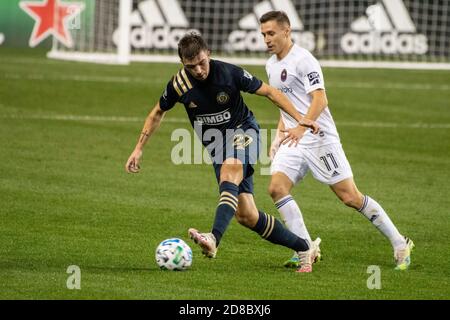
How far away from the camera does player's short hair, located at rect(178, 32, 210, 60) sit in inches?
360

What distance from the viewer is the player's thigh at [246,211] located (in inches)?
379

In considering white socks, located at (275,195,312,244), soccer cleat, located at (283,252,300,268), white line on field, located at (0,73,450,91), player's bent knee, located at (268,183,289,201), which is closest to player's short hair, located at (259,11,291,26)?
player's bent knee, located at (268,183,289,201)

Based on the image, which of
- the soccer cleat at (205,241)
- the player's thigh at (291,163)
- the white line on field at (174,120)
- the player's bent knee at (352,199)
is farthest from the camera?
the white line on field at (174,120)

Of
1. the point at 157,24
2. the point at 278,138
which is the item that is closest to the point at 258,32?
the point at 157,24

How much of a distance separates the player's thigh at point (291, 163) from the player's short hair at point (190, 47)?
5.12ft

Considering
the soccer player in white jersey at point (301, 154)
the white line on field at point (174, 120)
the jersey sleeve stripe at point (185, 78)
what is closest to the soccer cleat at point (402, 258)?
the soccer player in white jersey at point (301, 154)

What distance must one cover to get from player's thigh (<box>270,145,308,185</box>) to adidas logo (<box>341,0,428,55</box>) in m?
20.9

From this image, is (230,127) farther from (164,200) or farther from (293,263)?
(164,200)

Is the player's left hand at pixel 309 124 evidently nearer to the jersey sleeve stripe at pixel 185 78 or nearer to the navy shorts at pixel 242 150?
the navy shorts at pixel 242 150

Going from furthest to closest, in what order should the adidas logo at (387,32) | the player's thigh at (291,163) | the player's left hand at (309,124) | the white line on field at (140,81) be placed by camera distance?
the adidas logo at (387,32)
the white line on field at (140,81)
the player's thigh at (291,163)
the player's left hand at (309,124)

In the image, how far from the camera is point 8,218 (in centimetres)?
1192
